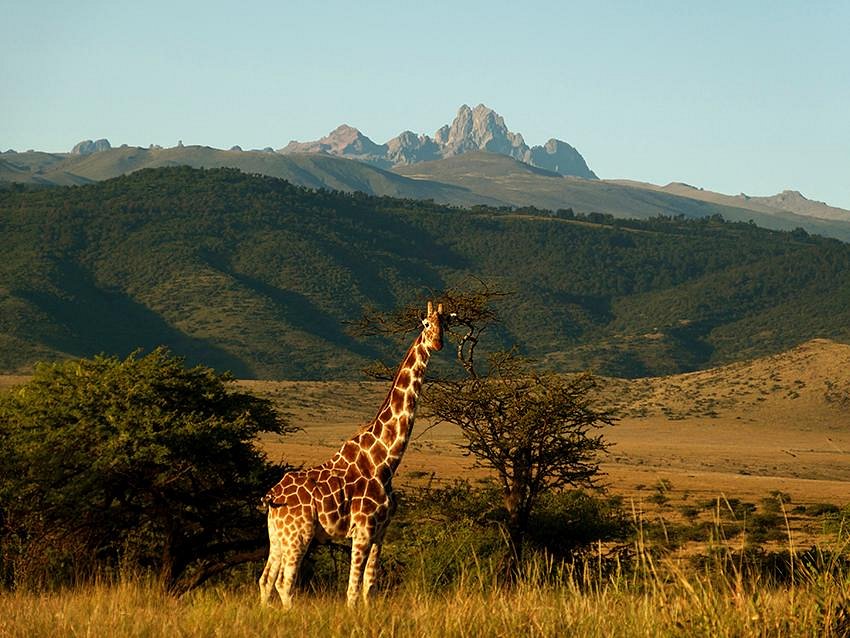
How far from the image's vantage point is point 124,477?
19.5 meters

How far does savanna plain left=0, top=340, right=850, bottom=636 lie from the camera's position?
340 inches

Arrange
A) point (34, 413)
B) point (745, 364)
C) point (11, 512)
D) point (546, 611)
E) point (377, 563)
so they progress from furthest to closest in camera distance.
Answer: point (745, 364) < point (34, 413) < point (11, 512) < point (377, 563) < point (546, 611)

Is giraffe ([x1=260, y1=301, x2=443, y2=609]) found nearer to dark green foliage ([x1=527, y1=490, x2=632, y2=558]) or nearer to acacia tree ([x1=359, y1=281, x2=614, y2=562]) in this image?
acacia tree ([x1=359, y1=281, x2=614, y2=562])

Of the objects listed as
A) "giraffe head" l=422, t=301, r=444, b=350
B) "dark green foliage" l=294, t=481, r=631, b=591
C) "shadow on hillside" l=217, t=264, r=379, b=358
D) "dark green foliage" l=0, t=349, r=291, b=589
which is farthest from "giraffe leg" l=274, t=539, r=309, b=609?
"shadow on hillside" l=217, t=264, r=379, b=358

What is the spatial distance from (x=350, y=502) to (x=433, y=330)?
184 centimetres

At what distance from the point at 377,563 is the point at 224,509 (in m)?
8.51

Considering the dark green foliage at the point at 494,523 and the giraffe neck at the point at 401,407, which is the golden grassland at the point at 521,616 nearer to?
the giraffe neck at the point at 401,407

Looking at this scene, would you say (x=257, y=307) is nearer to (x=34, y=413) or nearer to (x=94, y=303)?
(x=94, y=303)

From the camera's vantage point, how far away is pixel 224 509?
2042cm

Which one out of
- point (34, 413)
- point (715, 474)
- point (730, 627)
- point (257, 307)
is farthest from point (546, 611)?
point (257, 307)

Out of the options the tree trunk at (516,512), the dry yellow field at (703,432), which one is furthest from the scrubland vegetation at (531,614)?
the dry yellow field at (703,432)

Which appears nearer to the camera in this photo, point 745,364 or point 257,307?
point 745,364

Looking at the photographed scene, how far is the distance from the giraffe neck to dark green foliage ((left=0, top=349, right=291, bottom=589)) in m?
5.74

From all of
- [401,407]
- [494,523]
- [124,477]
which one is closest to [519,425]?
[494,523]
